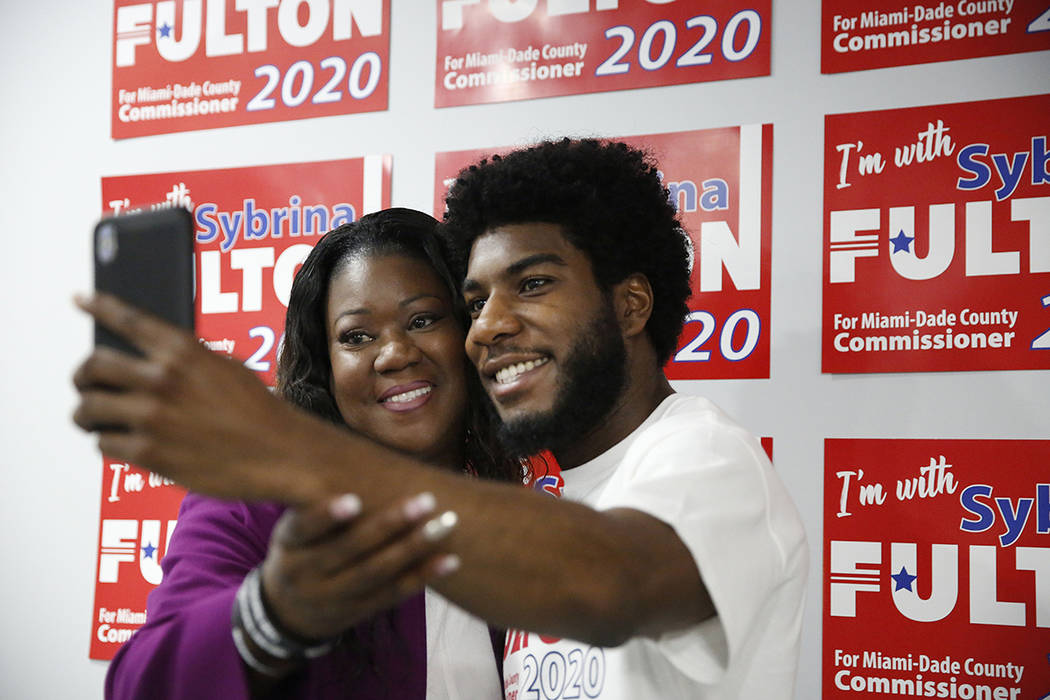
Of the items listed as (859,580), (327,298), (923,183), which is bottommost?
(859,580)

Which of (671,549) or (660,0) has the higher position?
(660,0)

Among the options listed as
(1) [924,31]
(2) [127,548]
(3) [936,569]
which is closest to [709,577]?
(3) [936,569]

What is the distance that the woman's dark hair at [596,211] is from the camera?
126 centimetres

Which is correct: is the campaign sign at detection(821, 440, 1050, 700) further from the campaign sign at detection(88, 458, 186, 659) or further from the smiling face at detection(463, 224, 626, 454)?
the campaign sign at detection(88, 458, 186, 659)

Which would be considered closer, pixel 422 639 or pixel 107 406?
pixel 107 406

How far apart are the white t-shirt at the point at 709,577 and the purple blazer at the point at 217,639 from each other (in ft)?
0.47

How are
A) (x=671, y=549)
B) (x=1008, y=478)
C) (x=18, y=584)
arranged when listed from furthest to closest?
(x=18, y=584)
(x=1008, y=478)
(x=671, y=549)

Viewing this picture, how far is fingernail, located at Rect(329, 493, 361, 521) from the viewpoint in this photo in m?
0.53

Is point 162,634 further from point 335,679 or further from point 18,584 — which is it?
point 18,584

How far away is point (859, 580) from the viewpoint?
1663 mm

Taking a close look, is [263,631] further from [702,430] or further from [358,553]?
[702,430]

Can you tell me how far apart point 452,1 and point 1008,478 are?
1382 mm

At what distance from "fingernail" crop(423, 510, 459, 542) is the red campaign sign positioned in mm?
1556

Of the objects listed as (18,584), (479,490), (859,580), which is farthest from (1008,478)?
(18,584)
